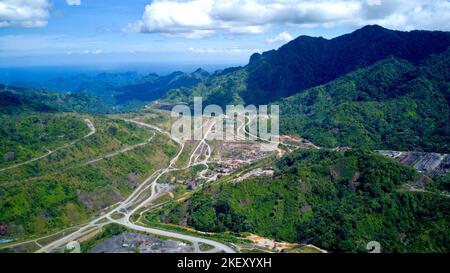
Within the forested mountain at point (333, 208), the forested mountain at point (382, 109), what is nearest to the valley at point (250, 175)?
the forested mountain at point (333, 208)

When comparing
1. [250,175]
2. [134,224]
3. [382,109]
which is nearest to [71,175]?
[134,224]

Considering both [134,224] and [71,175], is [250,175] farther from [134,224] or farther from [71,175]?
[71,175]

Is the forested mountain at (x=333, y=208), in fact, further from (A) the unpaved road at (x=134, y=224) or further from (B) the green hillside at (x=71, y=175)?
(B) the green hillside at (x=71, y=175)

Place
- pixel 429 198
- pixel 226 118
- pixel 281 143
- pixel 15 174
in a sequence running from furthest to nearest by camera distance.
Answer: pixel 226 118, pixel 281 143, pixel 15 174, pixel 429 198

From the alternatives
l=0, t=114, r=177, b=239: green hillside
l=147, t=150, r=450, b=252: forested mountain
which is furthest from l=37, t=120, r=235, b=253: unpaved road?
l=147, t=150, r=450, b=252: forested mountain

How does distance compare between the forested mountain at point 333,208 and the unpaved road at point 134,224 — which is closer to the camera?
the forested mountain at point 333,208

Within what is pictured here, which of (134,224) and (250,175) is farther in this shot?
(250,175)

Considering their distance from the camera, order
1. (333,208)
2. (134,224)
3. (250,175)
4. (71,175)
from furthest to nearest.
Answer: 1. (250,175)
2. (71,175)
3. (134,224)
4. (333,208)
